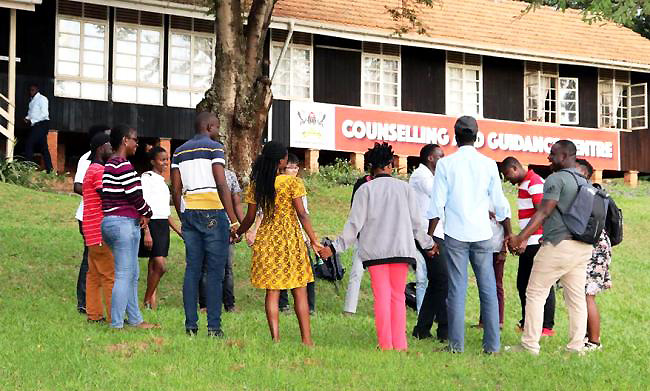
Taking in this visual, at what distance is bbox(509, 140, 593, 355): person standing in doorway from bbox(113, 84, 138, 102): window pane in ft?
51.8

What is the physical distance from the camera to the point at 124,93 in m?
23.2

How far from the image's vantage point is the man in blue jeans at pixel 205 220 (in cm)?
853

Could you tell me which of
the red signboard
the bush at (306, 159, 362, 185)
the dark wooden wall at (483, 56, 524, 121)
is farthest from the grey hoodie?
the dark wooden wall at (483, 56, 524, 121)

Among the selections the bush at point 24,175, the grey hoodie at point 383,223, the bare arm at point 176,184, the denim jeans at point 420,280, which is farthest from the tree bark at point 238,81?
the grey hoodie at point 383,223

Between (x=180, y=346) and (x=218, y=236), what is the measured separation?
1055 mm

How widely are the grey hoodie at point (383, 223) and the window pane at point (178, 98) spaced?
15.8 meters

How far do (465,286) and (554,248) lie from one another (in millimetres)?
867

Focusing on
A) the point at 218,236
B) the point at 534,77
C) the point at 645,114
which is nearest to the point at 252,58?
the point at 218,236

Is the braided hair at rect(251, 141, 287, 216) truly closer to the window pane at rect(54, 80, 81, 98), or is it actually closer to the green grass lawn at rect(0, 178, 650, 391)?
the green grass lawn at rect(0, 178, 650, 391)

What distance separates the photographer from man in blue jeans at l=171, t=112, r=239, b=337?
336 inches

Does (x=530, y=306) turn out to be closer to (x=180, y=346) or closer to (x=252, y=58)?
(x=180, y=346)

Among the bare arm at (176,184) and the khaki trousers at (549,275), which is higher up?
the bare arm at (176,184)

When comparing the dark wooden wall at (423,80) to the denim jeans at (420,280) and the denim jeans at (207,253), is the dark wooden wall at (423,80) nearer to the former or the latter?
the denim jeans at (420,280)

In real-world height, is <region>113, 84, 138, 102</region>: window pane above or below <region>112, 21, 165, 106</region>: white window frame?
below
